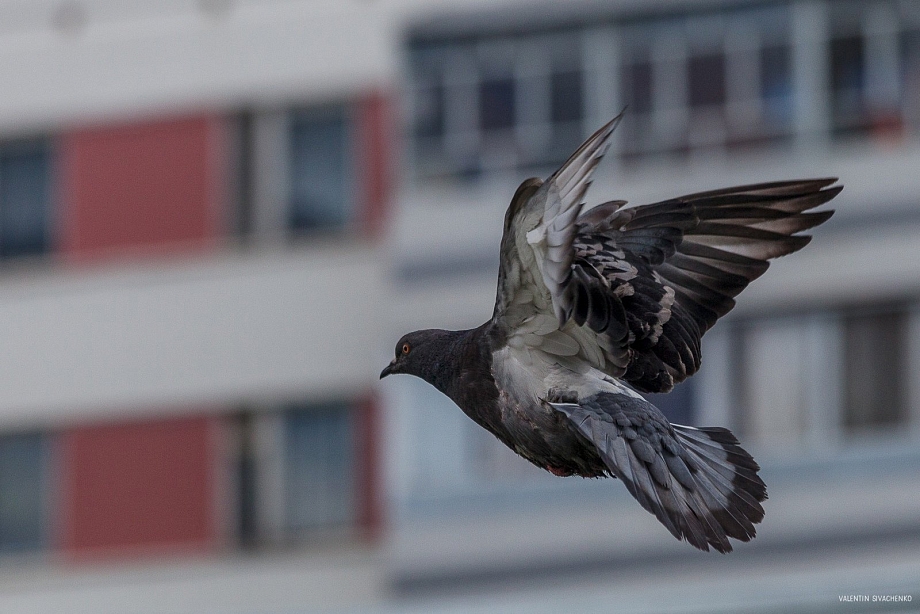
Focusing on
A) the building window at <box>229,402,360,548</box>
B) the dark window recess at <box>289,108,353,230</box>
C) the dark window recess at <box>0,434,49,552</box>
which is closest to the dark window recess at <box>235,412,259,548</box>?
the building window at <box>229,402,360,548</box>

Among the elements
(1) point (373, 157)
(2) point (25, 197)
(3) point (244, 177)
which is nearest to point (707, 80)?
(1) point (373, 157)

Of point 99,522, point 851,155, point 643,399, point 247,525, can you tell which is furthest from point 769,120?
point 643,399

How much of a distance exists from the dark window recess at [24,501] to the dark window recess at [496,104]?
6.55 meters

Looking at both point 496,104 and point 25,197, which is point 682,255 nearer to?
point 496,104

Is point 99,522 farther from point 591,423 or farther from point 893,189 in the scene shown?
point 591,423

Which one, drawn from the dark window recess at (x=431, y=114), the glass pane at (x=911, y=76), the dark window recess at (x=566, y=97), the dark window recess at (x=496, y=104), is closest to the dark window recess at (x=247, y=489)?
the dark window recess at (x=431, y=114)

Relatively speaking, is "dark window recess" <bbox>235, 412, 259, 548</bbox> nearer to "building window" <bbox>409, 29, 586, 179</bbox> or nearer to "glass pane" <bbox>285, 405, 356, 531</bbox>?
"glass pane" <bbox>285, 405, 356, 531</bbox>

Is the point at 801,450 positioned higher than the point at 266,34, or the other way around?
the point at 266,34

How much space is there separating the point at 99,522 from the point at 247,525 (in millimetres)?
1644

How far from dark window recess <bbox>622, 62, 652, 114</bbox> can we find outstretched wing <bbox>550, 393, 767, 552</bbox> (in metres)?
10.9

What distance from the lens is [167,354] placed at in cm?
1977

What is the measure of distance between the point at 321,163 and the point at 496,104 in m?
3.45

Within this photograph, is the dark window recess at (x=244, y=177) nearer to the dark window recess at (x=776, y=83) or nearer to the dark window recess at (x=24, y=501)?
the dark window recess at (x=24, y=501)

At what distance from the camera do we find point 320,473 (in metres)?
19.2
